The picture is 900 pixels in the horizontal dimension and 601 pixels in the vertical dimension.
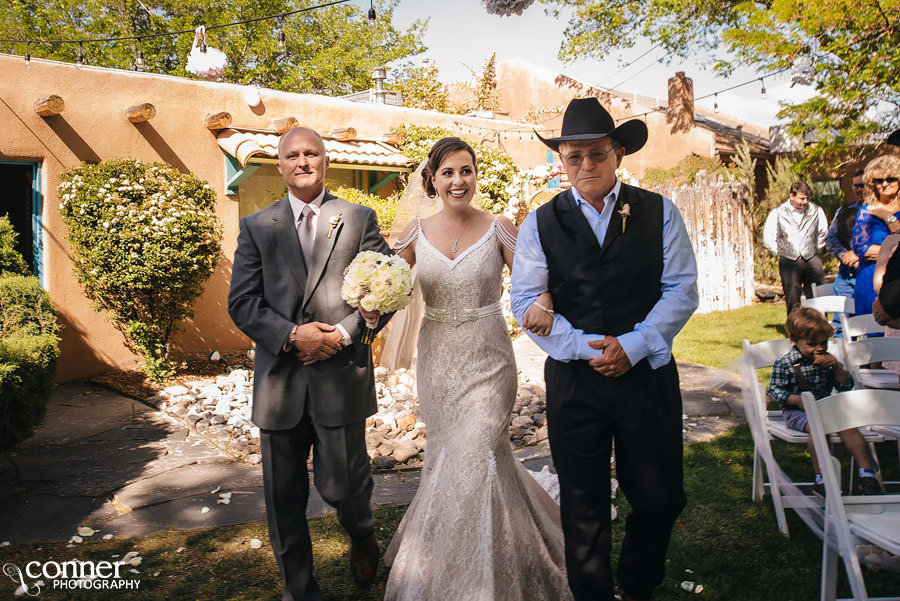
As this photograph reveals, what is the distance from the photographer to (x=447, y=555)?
333 cm

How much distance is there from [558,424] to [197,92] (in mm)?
8253

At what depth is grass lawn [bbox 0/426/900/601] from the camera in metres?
3.59

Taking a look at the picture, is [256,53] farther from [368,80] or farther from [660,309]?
[660,309]

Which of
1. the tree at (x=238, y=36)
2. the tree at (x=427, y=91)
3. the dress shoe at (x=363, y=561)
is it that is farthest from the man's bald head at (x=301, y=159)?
the tree at (x=238, y=36)

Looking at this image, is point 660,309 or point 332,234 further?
point 332,234

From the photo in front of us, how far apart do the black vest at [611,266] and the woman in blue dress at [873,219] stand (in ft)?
9.77

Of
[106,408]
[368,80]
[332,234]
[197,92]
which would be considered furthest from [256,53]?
[332,234]

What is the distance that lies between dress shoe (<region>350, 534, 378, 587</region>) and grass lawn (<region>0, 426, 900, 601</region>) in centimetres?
6

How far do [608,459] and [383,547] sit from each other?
1.72 metres

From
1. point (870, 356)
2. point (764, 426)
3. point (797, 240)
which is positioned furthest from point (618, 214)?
point (797, 240)

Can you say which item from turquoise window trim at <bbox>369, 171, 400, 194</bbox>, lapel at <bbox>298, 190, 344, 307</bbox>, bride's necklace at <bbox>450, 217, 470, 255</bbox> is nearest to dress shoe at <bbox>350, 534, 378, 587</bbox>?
lapel at <bbox>298, 190, 344, 307</bbox>

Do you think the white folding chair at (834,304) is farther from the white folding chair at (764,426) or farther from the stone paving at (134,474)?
the white folding chair at (764,426)

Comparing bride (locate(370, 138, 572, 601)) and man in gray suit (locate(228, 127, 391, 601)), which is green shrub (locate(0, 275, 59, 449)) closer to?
man in gray suit (locate(228, 127, 391, 601))

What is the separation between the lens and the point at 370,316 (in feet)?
11.3
